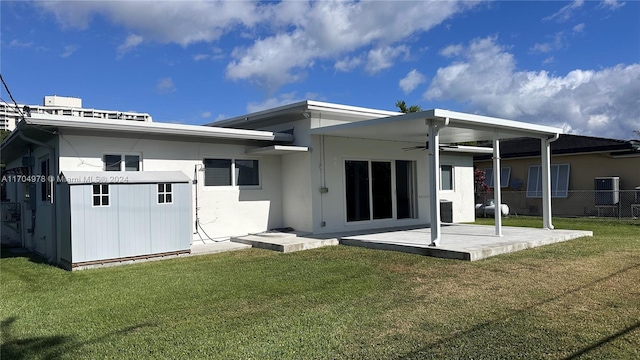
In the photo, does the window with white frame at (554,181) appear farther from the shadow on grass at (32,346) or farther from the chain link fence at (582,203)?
the shadow on grass at (32,346)

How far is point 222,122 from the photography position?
13312 millimetres

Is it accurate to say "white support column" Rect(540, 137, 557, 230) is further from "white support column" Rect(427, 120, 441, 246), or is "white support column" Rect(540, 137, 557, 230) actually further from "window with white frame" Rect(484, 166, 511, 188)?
"window with white frame" Rect(484, 166, 511, 188)

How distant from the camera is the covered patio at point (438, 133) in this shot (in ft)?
26.9

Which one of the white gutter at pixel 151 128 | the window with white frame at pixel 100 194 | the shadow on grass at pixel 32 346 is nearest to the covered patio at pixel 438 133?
the white gutter at pixel 151 128

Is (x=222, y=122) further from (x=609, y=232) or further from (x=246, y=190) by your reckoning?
(x=609, y=232)

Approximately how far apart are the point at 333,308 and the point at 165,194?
4.98 metres

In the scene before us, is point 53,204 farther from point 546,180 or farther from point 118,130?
point 546,180

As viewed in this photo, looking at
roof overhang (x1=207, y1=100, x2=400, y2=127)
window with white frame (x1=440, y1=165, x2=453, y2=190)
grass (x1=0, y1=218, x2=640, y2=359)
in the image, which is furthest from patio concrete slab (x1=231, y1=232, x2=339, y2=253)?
window with white frame (x1=440, y1=165, x2=453, y2=190)

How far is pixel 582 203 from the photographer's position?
1783cm

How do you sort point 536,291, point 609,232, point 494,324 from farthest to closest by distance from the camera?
point 609,232 → point 536,291 → point 494,324

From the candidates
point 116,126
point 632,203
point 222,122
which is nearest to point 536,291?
point 116,126

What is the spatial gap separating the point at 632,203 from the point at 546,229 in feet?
24.5

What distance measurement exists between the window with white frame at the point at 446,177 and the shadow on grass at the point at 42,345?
12.3 meters

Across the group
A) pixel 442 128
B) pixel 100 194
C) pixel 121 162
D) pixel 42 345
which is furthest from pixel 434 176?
pixel 42 345
